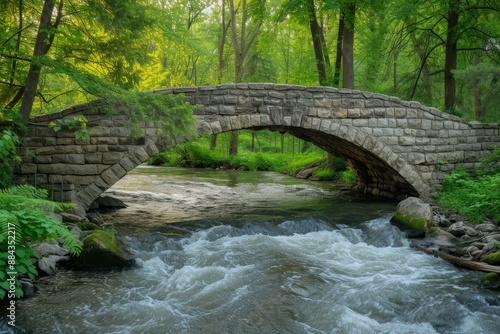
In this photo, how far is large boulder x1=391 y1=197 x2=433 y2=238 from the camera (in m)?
7.77

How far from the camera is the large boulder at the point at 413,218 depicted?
777 cm

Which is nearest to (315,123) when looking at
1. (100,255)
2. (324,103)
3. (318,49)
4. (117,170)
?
(324,103)

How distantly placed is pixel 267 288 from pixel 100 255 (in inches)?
89.4

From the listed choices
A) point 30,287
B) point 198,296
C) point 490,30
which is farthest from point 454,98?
point 30,287

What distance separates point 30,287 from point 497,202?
26.0 feet

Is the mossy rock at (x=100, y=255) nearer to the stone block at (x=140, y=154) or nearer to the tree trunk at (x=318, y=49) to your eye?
the stone block at (x=140, y=154)

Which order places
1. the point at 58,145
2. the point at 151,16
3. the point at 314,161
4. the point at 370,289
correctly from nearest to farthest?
the point at 370,289 < the point at 58,145 < the point at 151,16 < the point at 314,161

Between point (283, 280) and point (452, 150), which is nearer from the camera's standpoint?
point (283, 280)

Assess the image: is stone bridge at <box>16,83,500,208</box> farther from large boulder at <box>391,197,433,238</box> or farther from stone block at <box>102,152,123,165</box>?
large boulder at <box>391,197,433,238</box>

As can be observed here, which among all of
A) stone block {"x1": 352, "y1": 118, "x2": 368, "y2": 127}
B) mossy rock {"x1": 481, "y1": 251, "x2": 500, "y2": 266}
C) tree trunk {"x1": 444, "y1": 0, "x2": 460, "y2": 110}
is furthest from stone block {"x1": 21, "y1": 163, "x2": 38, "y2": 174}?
tree trunk {"x1": 444, "y1": 0, "x2": 460, "y2": 110}

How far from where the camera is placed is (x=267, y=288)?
5.25 metres

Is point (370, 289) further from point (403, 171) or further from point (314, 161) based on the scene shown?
point (314, 161)

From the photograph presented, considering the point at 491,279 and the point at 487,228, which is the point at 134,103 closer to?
the point at 491,279

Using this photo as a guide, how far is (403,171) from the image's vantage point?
1008cm
